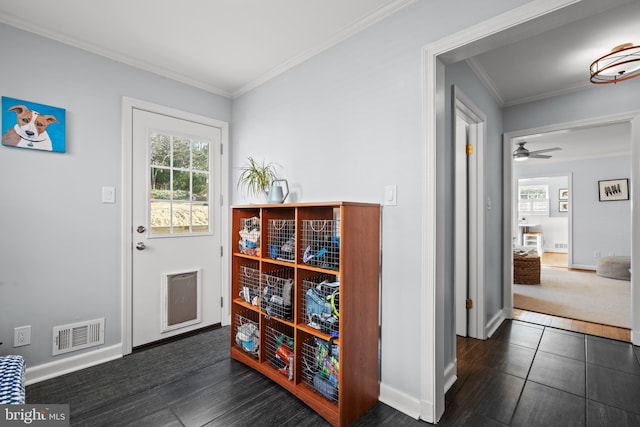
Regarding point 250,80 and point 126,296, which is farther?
point 250,80

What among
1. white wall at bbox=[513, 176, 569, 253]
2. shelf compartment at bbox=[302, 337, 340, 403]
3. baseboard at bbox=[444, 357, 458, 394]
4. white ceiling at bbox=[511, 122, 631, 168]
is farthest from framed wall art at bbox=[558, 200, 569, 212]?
shelf compartment at bbox=[302, 337, 340, 403]

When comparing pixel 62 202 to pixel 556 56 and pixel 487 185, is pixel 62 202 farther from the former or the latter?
pixel 556 56

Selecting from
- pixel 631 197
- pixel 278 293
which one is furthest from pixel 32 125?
pixel 631 197

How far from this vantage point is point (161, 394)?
191 cm

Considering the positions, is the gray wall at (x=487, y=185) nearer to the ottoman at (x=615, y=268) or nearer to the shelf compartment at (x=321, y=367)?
the shelf compartment at (x=321, y=367)

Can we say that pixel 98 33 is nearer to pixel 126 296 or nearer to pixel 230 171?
pixel 230 171

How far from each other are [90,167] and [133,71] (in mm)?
909

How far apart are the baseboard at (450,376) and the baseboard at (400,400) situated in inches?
14.8

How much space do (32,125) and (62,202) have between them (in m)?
0.56

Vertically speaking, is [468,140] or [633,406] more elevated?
[468,140]

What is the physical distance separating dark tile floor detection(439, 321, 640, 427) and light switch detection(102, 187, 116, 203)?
9.26 feet

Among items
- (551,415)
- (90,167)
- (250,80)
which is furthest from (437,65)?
(90,167)

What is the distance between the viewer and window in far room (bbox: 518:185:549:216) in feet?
27.0
